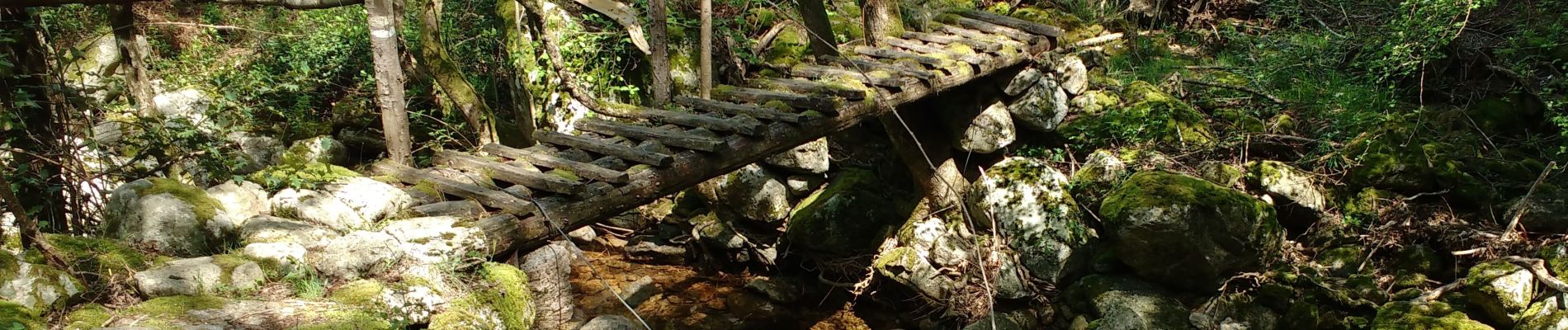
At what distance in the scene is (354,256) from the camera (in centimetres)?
363

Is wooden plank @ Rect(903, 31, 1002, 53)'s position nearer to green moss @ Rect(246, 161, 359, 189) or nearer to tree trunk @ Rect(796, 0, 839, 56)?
tree trunk @ Rect(796, 0, 839, 56)

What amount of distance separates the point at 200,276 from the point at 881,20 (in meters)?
5.64

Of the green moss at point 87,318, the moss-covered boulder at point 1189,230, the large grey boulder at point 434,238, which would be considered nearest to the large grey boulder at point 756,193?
the moss-covered boulder at point 1189,230

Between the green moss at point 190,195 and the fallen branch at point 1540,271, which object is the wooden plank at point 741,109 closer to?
the green moss at point 190,195

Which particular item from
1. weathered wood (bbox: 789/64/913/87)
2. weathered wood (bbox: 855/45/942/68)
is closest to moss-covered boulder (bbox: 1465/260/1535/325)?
weathered wood (bbox: 855/45/942/68)

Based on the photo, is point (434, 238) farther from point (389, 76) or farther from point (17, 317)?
point (389, 76)

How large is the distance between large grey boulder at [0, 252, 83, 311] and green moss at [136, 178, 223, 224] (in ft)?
2.35

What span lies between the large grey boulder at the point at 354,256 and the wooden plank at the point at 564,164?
1.16 meters

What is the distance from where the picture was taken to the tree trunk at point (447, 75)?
9.50 m

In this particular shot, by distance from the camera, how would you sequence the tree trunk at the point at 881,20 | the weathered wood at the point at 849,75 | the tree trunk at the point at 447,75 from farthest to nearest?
the tree trunk at the point at 447,75 → the tree trunk at the point at 881,20 → the weathered wood at the point at 849,75

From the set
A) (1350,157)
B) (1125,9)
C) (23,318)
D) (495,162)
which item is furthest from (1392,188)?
(23,318)

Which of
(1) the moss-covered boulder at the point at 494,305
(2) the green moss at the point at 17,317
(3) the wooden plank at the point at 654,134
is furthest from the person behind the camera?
(3) the wooden plank at the point at 654,134

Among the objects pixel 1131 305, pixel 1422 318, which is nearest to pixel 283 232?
pixel 1131 305

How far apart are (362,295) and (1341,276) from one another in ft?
23.7
